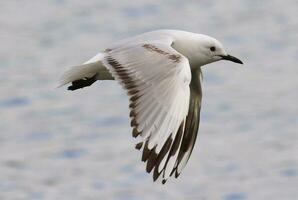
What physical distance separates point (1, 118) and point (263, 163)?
297 centimetres

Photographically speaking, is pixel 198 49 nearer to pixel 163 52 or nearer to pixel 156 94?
pixel 163 52

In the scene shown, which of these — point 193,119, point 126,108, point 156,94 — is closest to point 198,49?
point 193,119

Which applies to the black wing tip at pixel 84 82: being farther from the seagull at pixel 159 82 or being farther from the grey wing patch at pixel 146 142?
the grey wing patch at pixel 146 142

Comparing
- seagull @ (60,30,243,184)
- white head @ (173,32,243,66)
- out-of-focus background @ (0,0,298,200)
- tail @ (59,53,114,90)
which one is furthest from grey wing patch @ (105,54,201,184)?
out-of-focus background @ (0,0,298,200)

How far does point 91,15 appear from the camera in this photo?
1772 cm

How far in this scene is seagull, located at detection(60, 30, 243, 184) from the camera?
7555mm

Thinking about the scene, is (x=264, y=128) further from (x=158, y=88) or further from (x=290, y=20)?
(x=158, y=88)

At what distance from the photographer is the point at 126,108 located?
1496cm

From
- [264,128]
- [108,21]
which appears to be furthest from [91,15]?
[264,128]

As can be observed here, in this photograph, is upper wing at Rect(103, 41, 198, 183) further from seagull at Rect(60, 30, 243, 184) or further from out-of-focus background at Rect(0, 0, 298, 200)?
out-of-focus background at Rect(0, 0, 298, 200)

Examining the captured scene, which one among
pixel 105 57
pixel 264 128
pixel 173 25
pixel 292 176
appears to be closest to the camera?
pixel 105 57

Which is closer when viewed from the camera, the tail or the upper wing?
the upper wing

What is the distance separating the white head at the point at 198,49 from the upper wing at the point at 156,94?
481 millimetres

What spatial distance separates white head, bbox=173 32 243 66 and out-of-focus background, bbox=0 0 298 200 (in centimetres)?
391
